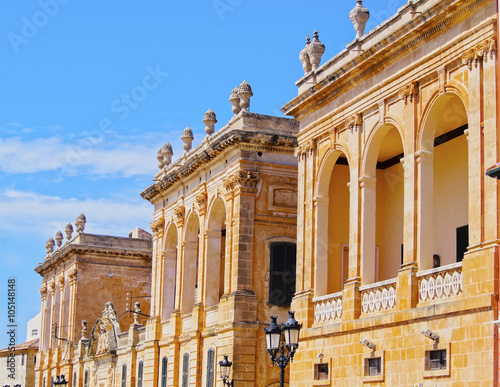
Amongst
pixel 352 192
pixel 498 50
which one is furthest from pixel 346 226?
pixel 498 50

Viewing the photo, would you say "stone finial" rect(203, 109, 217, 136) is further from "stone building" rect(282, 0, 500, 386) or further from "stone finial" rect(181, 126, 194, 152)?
"stone building" rect(282, 0, 500, 386)

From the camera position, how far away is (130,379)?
3700 centimetres

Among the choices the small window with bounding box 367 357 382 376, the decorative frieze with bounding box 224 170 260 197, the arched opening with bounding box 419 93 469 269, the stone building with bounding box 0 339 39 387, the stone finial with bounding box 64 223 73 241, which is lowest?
the small window with bounding box 367 357 382 376

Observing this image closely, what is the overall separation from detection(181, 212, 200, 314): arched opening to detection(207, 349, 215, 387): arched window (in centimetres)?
314

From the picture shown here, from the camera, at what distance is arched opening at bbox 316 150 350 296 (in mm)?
24078

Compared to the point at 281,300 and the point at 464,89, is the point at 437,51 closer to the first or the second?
the point at 464,89

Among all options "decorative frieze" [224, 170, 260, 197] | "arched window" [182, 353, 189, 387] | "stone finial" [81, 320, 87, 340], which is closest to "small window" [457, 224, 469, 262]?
"decorative frieze" [224, 170, 260, 197]

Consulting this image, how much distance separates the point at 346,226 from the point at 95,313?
76.2ft

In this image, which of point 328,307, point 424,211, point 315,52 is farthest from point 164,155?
point 424,211

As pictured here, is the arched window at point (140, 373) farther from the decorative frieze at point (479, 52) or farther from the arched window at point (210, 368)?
the decorative frieze at point (479, 52)

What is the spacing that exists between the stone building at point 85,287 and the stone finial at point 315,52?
2104 centimetres

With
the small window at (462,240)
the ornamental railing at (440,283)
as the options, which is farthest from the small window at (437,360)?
the small window at (462,240)

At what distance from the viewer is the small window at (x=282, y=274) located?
2939 centimetres

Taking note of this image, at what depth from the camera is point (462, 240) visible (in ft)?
73.5
